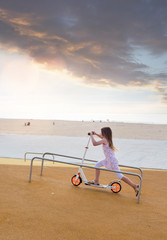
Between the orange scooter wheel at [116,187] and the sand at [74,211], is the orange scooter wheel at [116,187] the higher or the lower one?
the higher one

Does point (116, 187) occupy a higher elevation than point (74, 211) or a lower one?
higher

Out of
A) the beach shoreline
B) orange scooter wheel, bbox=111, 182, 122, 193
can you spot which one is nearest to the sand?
orange scooter wheel, bbox=111, 182, 122, 193

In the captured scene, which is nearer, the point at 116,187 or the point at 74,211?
the point at 74,211

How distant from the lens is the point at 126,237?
3906 millimetres

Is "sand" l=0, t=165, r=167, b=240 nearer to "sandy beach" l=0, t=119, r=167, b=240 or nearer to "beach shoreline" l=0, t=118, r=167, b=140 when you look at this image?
"sandy beach" l=0, t=119, r=167, b=240

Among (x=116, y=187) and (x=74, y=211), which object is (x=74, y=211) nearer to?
(x=74, y=211)

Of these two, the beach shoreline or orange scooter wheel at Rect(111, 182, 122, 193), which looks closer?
orange scooter wheel at Rect(111, 182, 122, 193)

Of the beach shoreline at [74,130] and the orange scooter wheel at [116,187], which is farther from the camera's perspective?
the beach shoreline at [74,130]

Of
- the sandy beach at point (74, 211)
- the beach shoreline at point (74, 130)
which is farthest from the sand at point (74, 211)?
the beach shoreline at point (74, 130)

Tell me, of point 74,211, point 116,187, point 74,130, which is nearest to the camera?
point 74,211

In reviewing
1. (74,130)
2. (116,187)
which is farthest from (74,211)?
(74,130)

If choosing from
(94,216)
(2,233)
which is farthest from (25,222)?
(94,216)

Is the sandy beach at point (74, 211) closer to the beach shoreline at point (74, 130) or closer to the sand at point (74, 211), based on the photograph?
the sand at point (74, 211)

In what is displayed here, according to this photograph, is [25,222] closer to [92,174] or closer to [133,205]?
[133,205]
